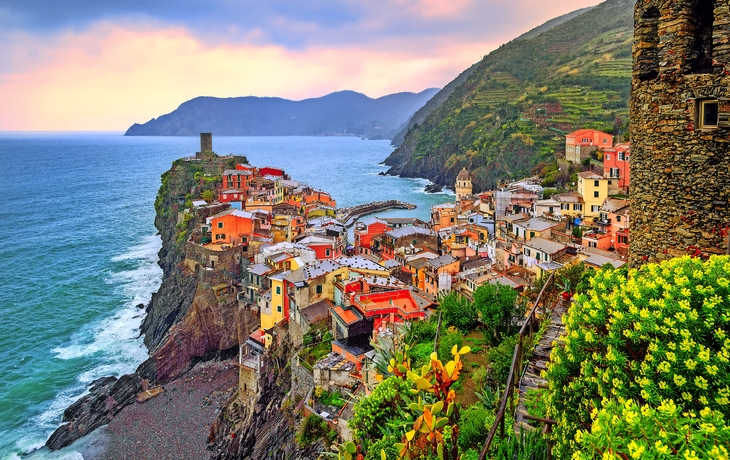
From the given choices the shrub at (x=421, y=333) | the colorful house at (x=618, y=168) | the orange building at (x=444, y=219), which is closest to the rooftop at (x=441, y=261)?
the colorful house at (x=618, y=168)

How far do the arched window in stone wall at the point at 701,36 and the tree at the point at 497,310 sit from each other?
8.18 metres

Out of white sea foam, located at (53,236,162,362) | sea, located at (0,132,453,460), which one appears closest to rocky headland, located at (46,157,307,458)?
white sea foam, located at (53,236,162,362)

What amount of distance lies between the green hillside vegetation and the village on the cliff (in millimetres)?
24110

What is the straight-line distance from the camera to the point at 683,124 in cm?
644

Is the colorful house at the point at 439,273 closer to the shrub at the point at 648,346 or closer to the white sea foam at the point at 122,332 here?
the white sea foam at the point at 122,332

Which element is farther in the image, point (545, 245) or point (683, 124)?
point (545, 245)

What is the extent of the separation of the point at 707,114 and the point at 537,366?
14.1 ft

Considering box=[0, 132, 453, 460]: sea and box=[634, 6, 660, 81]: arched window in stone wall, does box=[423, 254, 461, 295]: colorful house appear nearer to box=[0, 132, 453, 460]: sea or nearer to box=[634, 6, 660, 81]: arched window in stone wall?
box=[0, 132, 453, 460]: sea

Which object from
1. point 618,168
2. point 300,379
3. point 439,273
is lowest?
point 300,379

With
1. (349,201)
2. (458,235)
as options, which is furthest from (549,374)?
(349,201)

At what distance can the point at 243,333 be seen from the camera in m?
31.4

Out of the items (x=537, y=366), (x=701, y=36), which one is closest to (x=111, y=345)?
(x=537, y=366)

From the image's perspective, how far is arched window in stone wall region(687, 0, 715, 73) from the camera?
642 centimetres

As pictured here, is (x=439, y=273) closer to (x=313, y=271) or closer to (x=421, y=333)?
(x=313, y=271)
